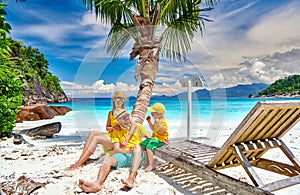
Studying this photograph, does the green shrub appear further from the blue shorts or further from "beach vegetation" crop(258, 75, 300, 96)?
"beach vegetation" crop(258, 75, 300, 96)

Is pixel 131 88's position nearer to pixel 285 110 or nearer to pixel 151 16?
pixel 151 16

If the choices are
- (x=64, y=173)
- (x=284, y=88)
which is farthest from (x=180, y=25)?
(x=284, y=88)

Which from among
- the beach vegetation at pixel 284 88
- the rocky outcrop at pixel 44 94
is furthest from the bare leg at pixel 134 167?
the beach vegetation at pixel 284 88

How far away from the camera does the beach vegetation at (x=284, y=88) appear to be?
41.5 meters

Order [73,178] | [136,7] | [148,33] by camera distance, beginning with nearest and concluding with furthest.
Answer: [73,178]
[148,33]
[136,7]

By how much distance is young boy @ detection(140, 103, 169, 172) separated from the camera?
399cm

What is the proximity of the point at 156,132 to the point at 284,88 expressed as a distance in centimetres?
4654

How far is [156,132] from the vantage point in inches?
169

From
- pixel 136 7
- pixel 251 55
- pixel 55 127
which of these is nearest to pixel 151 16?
pixel 136 7

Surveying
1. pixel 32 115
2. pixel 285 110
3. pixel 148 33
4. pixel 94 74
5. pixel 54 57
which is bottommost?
pixel 32 115

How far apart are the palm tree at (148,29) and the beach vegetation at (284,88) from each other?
39139 mm

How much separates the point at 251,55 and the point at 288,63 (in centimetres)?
1202

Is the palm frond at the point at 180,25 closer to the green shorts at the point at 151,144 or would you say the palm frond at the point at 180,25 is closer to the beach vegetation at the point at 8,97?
the green shorts at the point at 151,144

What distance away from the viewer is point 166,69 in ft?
17.6
